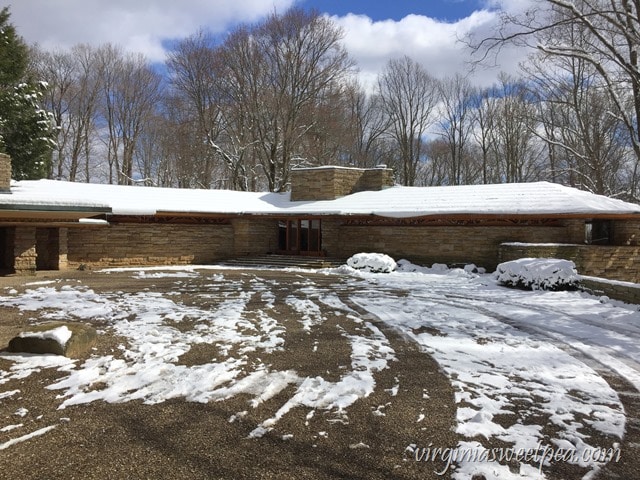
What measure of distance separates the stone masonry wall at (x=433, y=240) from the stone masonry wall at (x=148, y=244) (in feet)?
17.5

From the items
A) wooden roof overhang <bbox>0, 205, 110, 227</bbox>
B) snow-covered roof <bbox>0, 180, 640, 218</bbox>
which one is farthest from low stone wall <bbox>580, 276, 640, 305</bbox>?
wooden roof overhang <bbox>0, 205, 110, 227</bbox>

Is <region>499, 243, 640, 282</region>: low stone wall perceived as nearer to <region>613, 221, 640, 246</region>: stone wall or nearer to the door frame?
<region>613, 221, 640, 246</region>: stone wall

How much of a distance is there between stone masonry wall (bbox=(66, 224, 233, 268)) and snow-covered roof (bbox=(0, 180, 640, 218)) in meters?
1.12

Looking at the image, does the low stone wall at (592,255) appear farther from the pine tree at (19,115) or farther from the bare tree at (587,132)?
the pine tree at (19,115)

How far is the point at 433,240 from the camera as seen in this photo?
17094 millimetres

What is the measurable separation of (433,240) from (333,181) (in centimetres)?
619

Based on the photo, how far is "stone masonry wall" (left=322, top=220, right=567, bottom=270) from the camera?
15.8 metres

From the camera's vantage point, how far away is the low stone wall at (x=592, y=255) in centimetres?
1398

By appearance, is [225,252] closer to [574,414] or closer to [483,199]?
[483,199]

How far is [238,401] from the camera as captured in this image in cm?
390

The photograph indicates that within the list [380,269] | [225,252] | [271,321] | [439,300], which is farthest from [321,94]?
[271,321]

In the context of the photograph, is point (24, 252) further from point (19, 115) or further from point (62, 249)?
point (19, 115)

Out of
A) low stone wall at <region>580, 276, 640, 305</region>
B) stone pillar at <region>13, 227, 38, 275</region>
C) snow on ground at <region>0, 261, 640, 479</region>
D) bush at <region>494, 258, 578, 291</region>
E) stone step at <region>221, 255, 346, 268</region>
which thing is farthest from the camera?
stone step at <region>221, 255, 346, 268</region>

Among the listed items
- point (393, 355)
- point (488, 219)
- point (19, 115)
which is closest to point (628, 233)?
point (488, 219)
